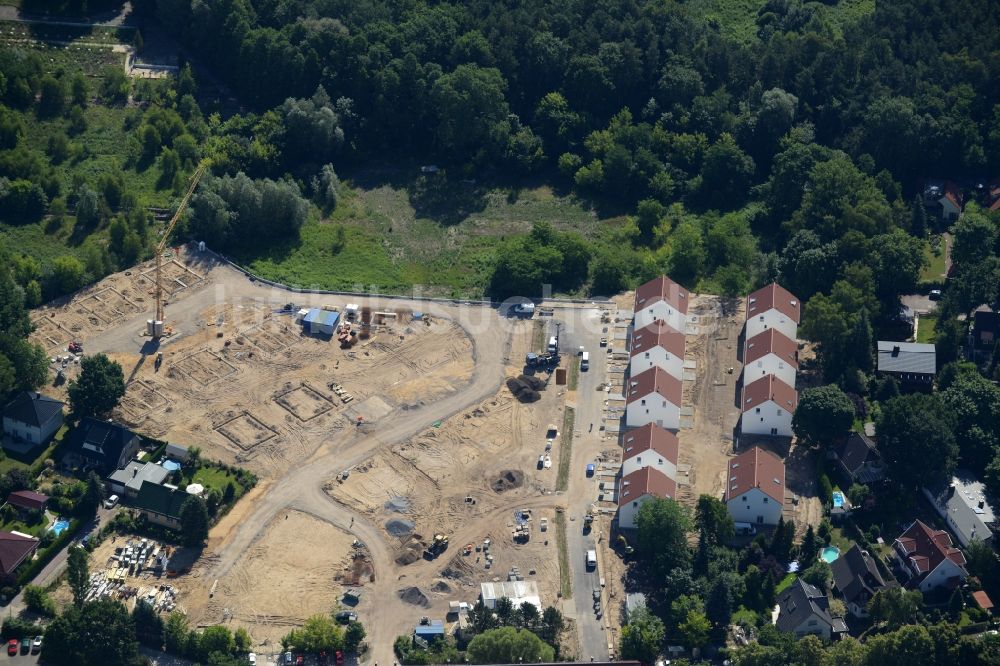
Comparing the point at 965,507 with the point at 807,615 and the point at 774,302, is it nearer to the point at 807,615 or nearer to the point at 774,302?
the point at 807,615

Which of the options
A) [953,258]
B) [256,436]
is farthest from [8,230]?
[953,258]

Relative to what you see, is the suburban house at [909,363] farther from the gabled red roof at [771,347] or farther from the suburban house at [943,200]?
the suburban house at [943,200]

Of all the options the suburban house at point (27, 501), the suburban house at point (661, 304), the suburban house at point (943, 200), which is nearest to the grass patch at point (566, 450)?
the suburban house at point (661, 304)

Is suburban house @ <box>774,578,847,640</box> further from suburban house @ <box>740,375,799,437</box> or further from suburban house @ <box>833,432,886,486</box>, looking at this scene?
suburban house @ <box>740,375,799,437</box>

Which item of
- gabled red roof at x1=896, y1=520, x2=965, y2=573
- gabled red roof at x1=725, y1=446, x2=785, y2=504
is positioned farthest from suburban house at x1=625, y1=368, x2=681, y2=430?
gabled red roof at x1=896, y1=520, x2=965, y2=573

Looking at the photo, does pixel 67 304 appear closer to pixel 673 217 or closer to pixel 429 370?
pixel 429 370

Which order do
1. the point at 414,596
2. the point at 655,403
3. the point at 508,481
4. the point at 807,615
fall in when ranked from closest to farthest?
the point at 807,615
the point at 414,596
the point at 508,481
the point at 655,403

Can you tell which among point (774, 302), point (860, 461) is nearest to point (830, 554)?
point (860, 461)
